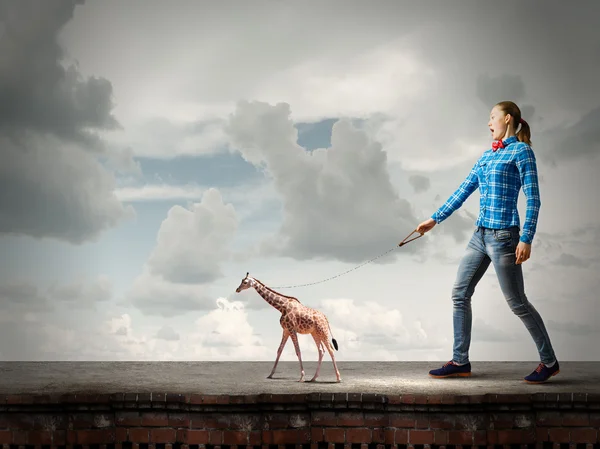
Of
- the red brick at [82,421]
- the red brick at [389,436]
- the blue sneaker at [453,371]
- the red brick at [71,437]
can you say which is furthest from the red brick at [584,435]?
the red brick at [71,437]

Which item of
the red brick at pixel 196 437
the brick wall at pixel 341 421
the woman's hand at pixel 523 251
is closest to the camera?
the brick wall at pixel 341 421

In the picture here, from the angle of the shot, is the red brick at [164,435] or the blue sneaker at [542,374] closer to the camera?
the red brick at [164,435]

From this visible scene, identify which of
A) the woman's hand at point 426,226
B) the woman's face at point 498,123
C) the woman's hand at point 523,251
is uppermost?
the woman's face at point 498,123

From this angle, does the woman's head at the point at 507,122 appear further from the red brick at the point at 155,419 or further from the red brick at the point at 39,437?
the red brick at the point at 39,437

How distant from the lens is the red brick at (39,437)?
21.4 feet

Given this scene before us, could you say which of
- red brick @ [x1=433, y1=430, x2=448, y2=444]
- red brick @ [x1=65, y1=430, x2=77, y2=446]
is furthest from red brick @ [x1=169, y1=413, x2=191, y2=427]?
red brick @ [x1=433, y1=430, x2=448, y2=444]

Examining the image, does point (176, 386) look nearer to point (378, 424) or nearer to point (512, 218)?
point (378, 424)

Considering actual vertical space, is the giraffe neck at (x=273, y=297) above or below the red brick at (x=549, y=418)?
above

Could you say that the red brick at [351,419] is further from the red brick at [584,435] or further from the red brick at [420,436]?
the red brick at [584,435]

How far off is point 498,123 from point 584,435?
2911 millimetres

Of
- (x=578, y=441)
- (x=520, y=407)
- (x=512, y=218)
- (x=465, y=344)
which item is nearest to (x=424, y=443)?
(x=520, y=407)

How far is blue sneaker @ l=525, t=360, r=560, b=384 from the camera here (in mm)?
7418

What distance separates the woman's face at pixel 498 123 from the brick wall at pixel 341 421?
2.60 m

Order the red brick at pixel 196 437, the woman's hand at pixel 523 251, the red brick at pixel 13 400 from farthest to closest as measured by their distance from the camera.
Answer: the woman's hand at pixel 523 251 → the red brick at pixel 13 400 → the red brick at pixel 196 437
